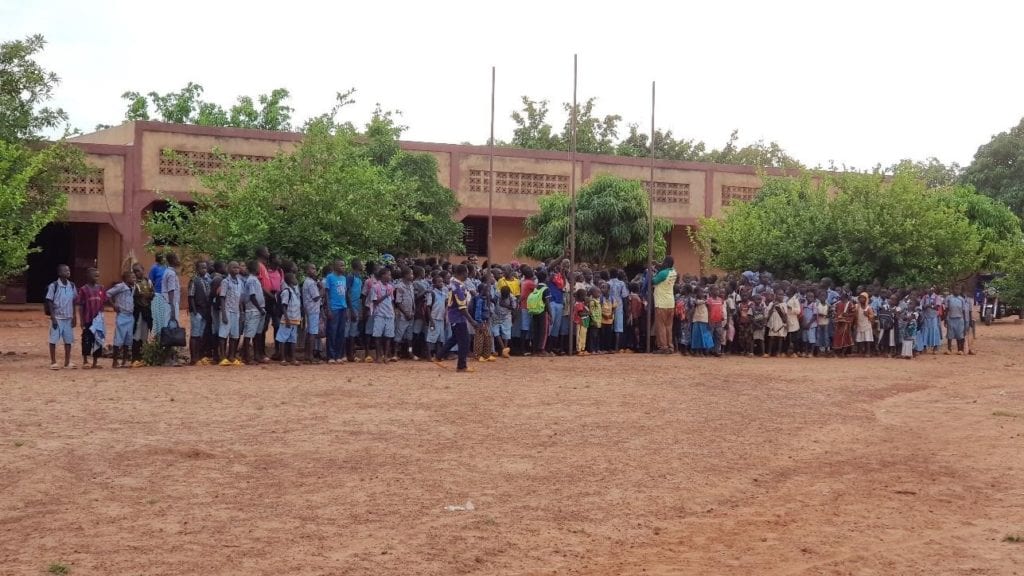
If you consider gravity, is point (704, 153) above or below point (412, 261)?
above

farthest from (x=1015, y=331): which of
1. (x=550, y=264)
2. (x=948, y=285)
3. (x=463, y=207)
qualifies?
(x=550, y=264)

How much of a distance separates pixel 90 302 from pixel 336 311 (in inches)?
136

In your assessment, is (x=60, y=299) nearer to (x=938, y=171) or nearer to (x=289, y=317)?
(x=289, y=317)

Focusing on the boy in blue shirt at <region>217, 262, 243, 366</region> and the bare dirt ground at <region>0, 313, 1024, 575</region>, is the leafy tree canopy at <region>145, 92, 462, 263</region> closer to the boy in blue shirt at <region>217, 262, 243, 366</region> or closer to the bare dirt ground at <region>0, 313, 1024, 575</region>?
the boy in blue shirt at <region>217, 262, 243, 366</region>

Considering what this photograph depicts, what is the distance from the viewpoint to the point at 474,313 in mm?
16969

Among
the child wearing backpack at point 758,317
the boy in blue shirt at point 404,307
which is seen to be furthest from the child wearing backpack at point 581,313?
the child wearing backpack at point 758,317

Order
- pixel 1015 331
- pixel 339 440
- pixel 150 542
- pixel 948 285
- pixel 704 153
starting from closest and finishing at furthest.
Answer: pixel 150 542 < pixel 339 440 < pixel 948 285 < pixel 1015 331 < pixel 704 153

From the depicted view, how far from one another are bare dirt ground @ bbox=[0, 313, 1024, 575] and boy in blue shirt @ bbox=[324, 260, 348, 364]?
70.2 inches

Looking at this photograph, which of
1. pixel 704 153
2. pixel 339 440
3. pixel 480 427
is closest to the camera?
pixel 339 440

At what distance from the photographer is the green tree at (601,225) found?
89.7 feet

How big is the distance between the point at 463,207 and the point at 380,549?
23.5 metres

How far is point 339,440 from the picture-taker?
386 inches

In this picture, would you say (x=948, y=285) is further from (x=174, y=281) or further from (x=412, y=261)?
(x=174, y=281)


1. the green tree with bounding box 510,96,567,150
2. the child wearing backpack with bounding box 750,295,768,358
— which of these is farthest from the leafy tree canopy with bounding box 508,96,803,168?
the child wearing backpack with bounding box 750,295,768,358
